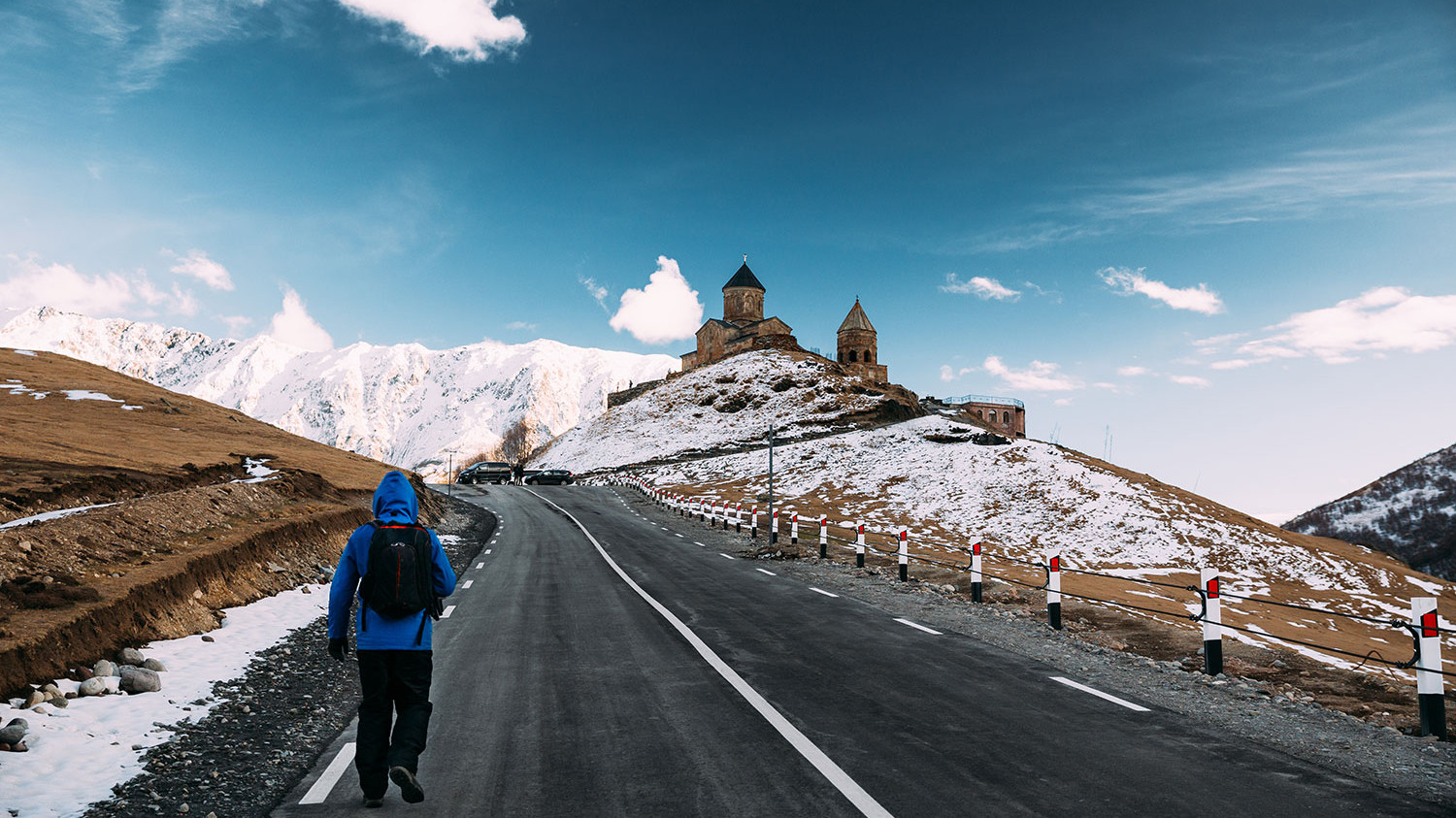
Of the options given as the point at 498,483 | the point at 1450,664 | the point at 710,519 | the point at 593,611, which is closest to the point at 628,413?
the point at 498,483

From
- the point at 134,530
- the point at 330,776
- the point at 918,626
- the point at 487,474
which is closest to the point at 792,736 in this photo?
the point at 330,776

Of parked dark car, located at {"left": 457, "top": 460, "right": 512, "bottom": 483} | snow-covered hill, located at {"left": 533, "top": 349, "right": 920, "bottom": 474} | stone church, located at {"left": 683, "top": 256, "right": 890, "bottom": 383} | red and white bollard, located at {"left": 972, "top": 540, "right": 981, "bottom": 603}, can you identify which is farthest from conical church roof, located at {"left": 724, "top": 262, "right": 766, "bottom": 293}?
red and white bollard, located at {"left": 972, "top": 540, "right": 981, "bottom": 603}

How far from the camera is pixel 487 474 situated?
69.0 meters

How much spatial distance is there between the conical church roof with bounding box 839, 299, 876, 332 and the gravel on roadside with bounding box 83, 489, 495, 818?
4403 inches

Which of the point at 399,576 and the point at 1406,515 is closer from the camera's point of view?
the point at 399,576

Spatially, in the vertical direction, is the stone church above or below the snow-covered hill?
above

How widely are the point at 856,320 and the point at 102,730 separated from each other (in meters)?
116

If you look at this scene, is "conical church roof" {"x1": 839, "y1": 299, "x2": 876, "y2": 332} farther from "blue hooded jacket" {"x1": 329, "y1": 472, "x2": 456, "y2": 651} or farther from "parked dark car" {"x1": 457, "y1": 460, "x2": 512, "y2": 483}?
"blue hooded jacket" {"x1": 329, "y1": 472, "x2": 456, "y2": 651}

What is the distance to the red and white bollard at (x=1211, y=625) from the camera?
820cm

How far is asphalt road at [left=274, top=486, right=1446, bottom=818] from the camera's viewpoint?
4746mm

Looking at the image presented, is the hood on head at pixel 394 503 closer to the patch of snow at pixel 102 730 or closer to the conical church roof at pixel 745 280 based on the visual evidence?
the patch of snow at pixel 102 730

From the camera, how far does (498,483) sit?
67.7 m

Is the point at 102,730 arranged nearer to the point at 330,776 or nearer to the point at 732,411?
the point at 330,776

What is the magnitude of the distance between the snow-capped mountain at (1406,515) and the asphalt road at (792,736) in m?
146
